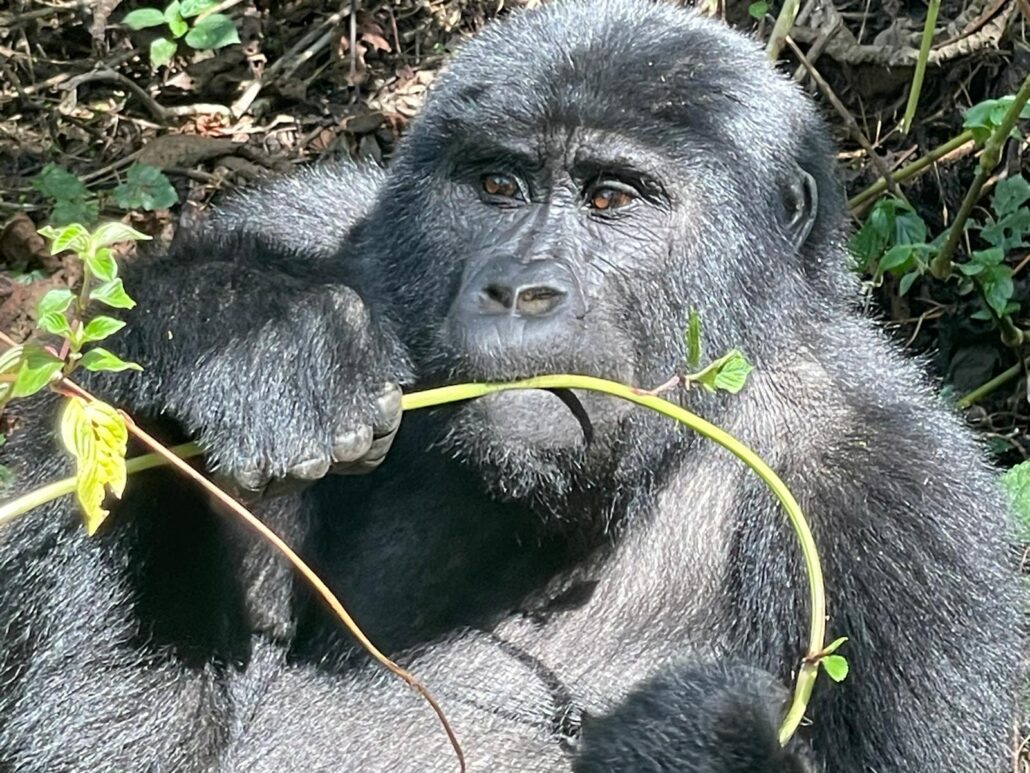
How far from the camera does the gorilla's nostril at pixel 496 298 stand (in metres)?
3.26

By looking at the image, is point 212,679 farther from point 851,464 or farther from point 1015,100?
point 1015,100

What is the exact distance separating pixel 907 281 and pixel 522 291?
2834 millimetres

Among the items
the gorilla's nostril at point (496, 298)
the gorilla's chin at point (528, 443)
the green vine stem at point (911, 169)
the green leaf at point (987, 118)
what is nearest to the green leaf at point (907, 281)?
the green vine stem at point (911, 169)

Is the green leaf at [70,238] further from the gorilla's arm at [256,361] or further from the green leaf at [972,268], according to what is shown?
the green leaf at [972,268]

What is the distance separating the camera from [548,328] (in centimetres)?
324

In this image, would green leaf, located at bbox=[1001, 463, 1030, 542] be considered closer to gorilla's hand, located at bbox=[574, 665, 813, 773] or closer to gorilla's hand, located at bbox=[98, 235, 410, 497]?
gorilla's hand, located at bbox=[574, 665, 813, 773]

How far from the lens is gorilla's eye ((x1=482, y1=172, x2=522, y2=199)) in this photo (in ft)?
12.3

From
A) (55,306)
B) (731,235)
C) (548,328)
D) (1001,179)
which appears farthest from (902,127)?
(55,306)

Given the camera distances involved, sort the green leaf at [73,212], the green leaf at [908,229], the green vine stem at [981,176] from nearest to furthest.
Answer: the green vine stem at [981,176] < the green leaf at [908,229] < the green leaf at [73,212]

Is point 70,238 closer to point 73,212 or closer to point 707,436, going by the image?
point 707,436

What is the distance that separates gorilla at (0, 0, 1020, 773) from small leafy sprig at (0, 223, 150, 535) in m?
0.80

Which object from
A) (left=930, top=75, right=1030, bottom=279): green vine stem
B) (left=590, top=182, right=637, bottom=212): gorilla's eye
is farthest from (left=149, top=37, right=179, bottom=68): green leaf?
(left=590, top=182, right=637, bottom=212): gorilla's eye

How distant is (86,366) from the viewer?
2373 millimetres

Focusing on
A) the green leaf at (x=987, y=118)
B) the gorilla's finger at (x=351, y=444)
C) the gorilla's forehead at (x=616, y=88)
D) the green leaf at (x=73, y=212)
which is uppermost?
the gorilla's forehead at (x=616, y=88)
